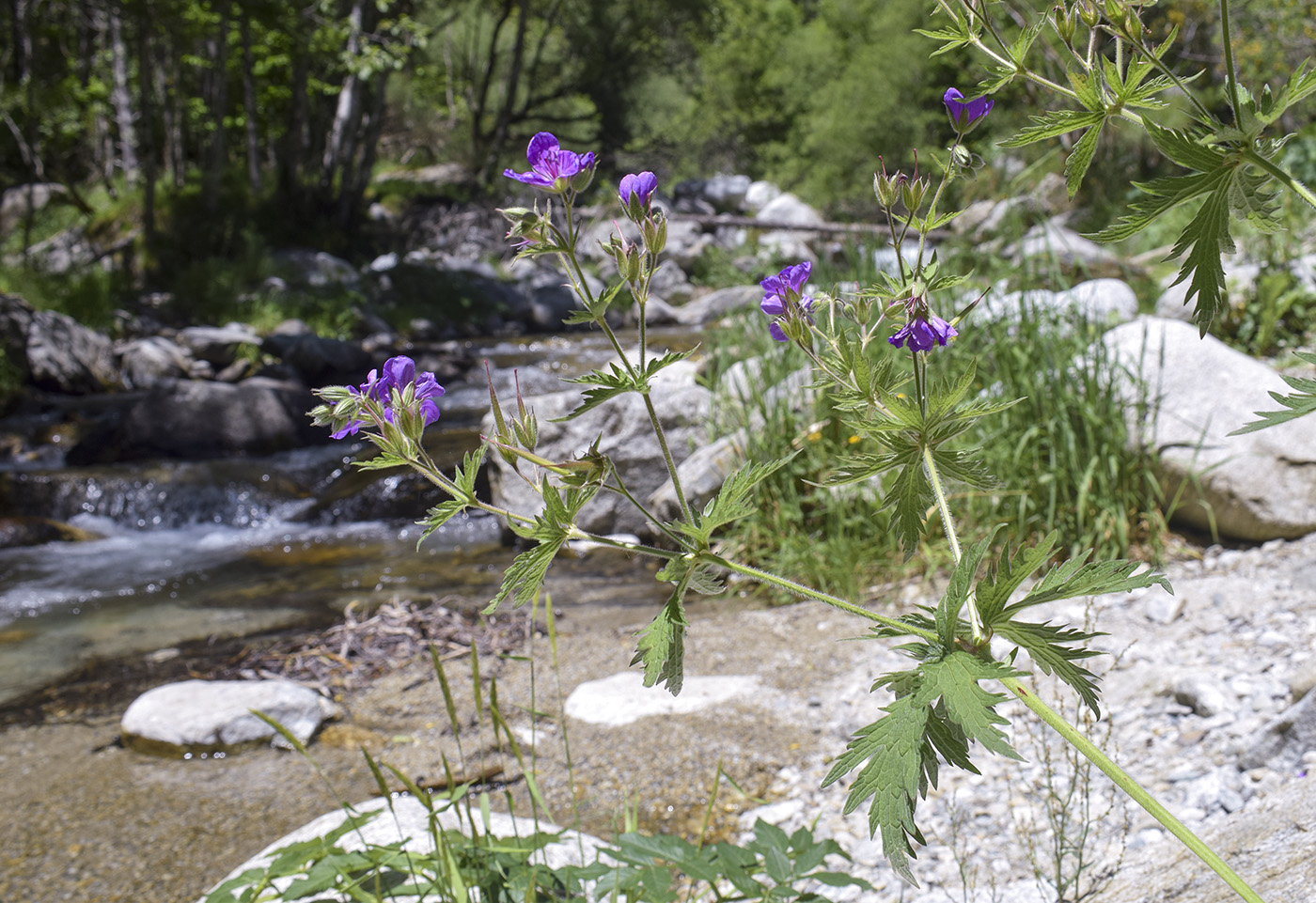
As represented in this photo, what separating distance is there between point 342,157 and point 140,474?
1064cm

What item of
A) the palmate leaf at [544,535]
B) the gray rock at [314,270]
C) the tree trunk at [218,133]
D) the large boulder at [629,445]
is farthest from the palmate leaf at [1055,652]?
the tree trunk at [218,133]

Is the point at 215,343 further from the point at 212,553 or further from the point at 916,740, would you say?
the point at 916,740

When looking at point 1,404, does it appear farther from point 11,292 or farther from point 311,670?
point 311,670

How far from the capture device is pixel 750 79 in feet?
95.7

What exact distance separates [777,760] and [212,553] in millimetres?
5391

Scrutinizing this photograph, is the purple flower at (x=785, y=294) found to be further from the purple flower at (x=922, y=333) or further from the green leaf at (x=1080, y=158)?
the green leaf at (x=1080, y=158)

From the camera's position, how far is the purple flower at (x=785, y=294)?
1145mm

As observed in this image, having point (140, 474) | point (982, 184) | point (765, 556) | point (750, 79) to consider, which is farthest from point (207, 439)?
point (750, 79)

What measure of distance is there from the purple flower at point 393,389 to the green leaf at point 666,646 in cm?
36

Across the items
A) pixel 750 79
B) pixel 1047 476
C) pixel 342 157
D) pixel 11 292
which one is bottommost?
pixel 1047 476

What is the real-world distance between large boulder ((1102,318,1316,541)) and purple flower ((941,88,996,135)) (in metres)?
2.77

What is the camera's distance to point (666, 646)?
950 mm

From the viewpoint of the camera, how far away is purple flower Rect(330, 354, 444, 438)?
1.06m

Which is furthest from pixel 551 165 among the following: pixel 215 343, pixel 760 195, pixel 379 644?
pixel 760 195
